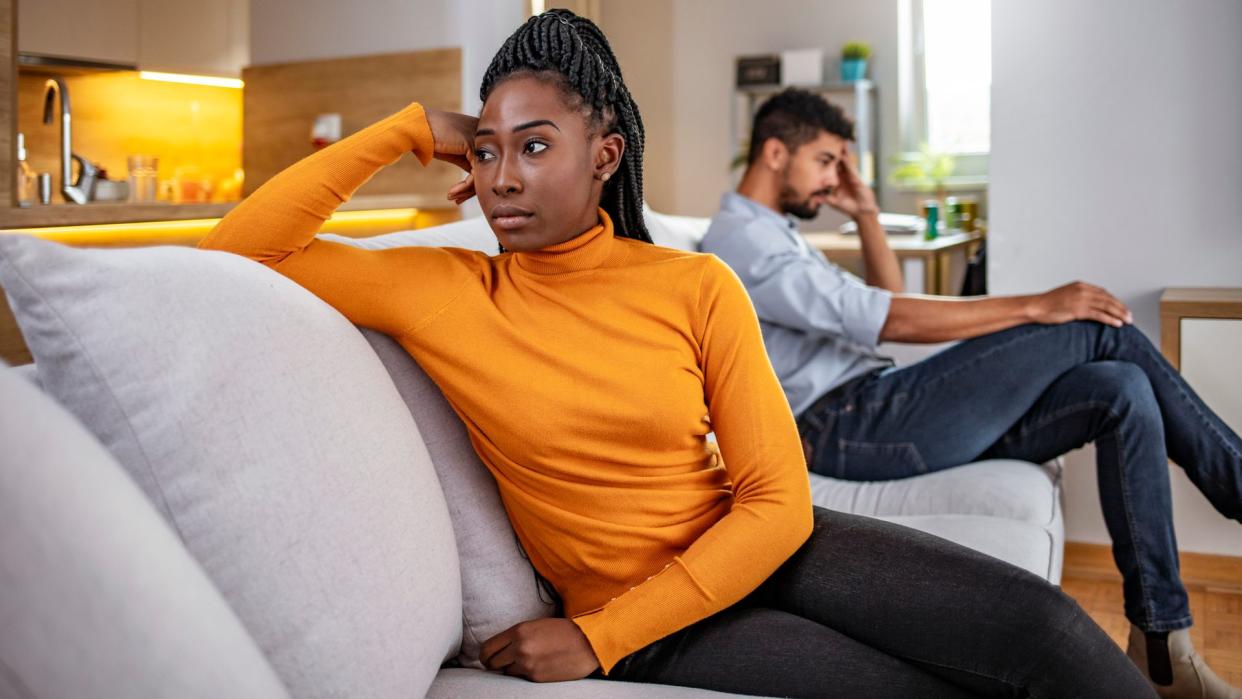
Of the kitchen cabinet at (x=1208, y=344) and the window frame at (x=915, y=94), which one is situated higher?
the window frame at (x=915, y=94)

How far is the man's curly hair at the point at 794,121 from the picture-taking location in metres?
2.66

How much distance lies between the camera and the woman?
3.83 feet

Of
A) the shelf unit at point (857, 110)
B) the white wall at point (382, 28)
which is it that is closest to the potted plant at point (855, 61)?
the shelf unit at point (857, 110)

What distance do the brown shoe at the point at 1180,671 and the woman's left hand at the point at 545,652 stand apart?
1210mm

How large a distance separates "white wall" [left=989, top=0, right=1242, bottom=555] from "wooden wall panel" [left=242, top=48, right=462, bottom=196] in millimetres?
1736

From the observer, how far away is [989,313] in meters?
2.29

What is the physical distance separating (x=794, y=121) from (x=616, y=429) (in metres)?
1.62

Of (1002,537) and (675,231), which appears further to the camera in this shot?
(675,231)

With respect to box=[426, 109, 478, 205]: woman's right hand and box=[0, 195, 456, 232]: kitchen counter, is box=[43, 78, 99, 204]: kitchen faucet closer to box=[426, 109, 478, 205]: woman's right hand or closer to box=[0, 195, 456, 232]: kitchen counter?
box=[0, 195, 456, 232]: kitchen counter

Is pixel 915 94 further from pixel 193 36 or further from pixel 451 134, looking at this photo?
pixel 451 134

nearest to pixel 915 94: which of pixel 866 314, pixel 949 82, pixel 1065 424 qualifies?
pixel 949 82

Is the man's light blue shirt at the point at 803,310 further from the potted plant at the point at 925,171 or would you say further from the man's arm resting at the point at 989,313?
the potted plant at the point at 925,171

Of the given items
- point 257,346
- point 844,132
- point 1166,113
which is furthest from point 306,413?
point 1166,113

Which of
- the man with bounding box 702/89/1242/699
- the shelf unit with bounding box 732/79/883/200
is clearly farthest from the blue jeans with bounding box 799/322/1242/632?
the shelf unit with bounding box 732/79/883/200
